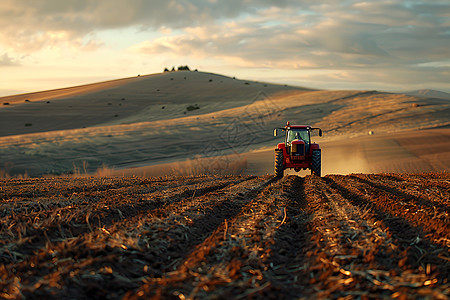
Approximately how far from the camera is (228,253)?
486 cm

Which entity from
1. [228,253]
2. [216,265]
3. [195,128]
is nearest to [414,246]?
[228,253]

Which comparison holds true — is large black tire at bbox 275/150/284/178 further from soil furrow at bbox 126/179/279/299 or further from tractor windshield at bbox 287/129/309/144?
soil furrow at bbox 126/179/279/299

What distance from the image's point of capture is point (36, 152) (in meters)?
30.0

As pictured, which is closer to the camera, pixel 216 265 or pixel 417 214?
pixel 216 265

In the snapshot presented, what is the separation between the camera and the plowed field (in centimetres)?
381

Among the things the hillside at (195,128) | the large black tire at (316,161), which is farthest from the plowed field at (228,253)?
the hillside at (195,128)

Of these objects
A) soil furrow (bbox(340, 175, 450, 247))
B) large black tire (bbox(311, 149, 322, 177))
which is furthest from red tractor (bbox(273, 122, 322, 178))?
soil furrow (bbox(340, 175, 450, 247))

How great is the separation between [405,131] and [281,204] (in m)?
30.5

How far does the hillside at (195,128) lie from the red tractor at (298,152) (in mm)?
6788

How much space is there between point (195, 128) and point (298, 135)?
25.0 metres

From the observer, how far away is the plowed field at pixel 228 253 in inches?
150

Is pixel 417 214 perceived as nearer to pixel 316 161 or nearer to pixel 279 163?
pixel 316 161

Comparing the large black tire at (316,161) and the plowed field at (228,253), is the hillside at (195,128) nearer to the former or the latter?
the large black tire at (316,161)

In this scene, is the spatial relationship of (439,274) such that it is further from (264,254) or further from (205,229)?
(205,229)
